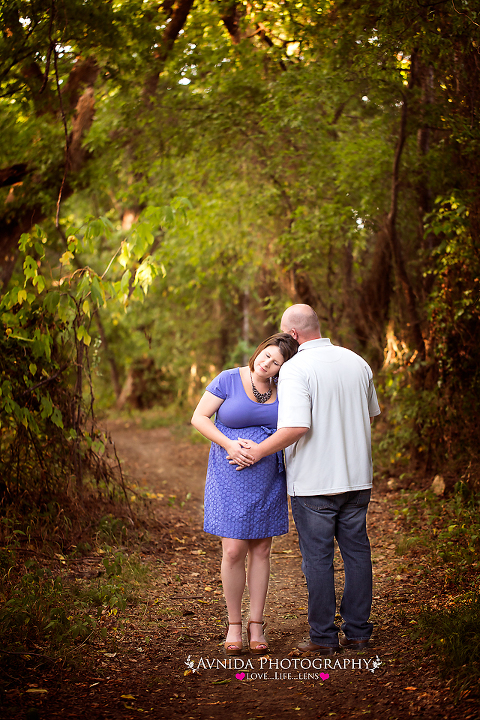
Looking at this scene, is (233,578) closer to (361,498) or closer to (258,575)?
(258,575)

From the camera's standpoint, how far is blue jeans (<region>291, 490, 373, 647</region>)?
3.37 meters

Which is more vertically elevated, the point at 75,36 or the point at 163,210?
the point at 75,36

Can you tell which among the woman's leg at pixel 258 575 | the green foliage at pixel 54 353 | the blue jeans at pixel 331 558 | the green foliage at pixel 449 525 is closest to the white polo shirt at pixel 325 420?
the blue jeans at pixel 331 558

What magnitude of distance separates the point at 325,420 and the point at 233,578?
3.51 feet

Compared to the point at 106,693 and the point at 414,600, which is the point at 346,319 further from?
the point at 106,693

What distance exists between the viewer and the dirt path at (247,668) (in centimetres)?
283

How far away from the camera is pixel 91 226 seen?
4719 mm

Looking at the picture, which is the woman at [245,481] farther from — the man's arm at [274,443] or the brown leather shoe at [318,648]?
the brown leather shoe at [318,648]

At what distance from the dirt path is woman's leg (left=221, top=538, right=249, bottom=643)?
16cm

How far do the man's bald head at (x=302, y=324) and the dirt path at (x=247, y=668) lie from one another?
5.97 ft

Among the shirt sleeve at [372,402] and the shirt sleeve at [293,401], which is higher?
the shirt sleeve at [293,401]

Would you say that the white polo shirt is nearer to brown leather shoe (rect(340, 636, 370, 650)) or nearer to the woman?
the woman

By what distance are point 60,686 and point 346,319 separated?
7948 millimetres

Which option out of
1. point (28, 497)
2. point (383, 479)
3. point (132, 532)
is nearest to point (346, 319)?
point (383, 479)
